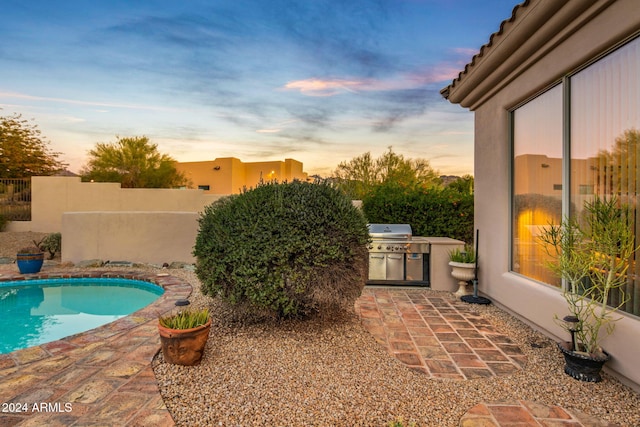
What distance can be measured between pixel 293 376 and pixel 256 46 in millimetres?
8921

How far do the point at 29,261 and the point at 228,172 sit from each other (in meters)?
16.6

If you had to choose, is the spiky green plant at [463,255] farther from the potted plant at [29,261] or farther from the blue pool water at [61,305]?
the potted plant at [29,261]

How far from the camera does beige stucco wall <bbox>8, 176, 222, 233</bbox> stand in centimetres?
1358

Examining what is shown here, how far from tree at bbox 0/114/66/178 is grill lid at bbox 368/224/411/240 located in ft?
63.3

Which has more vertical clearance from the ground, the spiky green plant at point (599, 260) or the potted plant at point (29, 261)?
the spiky green plant at point (599, 260)

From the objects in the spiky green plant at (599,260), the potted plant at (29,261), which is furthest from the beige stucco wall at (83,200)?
the spiky green plant at (599,260)

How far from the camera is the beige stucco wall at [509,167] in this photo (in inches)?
116

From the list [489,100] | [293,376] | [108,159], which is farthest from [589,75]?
[108,159]

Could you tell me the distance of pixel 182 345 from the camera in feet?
9.89

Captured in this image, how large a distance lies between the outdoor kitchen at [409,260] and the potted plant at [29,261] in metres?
7.96

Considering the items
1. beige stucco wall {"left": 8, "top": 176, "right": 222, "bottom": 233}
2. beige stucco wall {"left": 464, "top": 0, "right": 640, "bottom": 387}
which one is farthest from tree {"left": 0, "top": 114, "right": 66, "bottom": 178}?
beige stucco wall {"left": 464, "top": 0, "right": 640, "bottom": 387}

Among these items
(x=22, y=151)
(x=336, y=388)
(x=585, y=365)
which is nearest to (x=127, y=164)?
(x=22, y=151)

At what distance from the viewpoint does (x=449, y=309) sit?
531 centimetres

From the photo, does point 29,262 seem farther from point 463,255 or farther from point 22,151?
point 22,151
